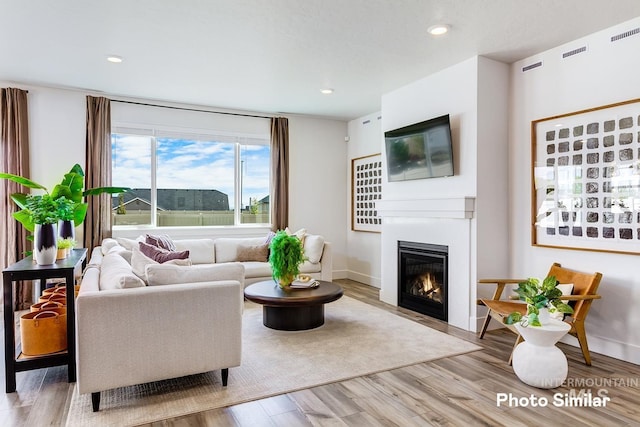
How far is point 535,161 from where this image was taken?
13.4ft

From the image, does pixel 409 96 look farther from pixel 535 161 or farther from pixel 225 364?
pixel 225 364

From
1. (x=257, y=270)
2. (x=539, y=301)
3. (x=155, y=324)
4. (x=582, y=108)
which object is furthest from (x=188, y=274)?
(x=582, y=108)

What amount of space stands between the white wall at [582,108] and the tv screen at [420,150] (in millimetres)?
705

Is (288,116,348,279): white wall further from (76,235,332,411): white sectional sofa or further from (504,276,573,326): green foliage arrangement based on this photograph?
(504,276,573,326): green foliage arrangement

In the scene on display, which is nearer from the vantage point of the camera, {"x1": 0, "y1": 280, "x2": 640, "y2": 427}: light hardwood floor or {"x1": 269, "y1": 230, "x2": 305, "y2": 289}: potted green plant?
{"x1": 0, "y1": 280, "x2": 640, "y2": 427}: light hardwood floor

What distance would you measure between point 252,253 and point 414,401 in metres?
3.76

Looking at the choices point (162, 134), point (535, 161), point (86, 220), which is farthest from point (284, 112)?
point (535, 161)

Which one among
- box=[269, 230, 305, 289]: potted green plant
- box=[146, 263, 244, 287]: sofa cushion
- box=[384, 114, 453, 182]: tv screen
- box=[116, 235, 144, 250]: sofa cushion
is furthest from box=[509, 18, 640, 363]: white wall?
box=[116, 235, 144, 250]: sofa cushion

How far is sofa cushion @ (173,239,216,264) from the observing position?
579 cm

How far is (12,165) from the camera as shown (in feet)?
16.6

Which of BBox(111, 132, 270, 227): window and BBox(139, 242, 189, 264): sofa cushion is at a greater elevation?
BBox(111, 132, 270, 227): window

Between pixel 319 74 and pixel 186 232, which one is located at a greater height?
pixel 319 74

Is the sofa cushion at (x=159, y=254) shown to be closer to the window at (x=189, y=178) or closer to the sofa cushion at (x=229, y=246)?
the sofa cushion at (x=229, y=246)

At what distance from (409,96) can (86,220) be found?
180 inches
